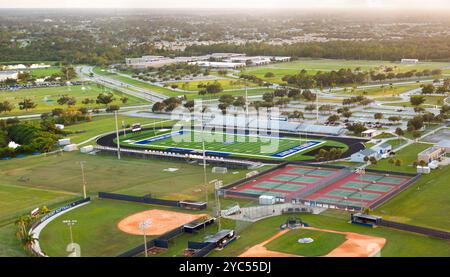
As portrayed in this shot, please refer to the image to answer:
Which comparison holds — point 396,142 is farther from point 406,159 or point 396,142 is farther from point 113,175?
point 113,175

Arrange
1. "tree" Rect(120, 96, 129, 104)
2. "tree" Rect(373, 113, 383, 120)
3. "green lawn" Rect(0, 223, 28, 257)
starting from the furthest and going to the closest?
1. "tree" Rect(120, 96, 129, 104)
2. "tree" Rect(373, 113, 383, 120)
3. "green lawn" Rect(0, 223, 28, 257)

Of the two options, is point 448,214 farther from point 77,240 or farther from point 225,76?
point 225,76

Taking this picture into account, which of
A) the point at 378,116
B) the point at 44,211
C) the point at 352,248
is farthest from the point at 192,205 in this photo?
the point at 378,116

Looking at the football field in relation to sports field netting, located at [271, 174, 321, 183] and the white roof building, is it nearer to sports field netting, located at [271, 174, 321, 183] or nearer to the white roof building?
sports field netting, located at [271, 174, 321, 183]

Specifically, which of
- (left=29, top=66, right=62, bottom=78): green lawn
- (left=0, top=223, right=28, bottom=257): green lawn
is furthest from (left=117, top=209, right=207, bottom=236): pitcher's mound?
(left=29, top=66, right=62, bottom=78): green lawn

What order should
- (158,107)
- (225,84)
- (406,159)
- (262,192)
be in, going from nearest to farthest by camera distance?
(262,192) → (406,159) → (158,107) → (225,84)

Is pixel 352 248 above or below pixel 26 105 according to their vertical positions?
below
